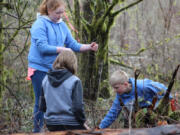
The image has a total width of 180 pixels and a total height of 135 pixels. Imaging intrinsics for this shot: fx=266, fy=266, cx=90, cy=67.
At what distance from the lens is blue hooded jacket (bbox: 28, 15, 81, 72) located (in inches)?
139

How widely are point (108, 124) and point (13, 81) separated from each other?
15.0 ft

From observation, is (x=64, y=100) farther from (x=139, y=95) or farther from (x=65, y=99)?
(x=139, y=95)

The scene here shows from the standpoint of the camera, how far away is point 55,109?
2965mm

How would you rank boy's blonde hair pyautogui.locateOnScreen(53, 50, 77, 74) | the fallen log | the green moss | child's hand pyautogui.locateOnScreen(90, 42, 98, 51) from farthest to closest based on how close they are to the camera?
child's hand pyautogui.locateOnScreen(90, 42, 98, 51) → boy's blonde hair pyautogui.locateOnScreen(53, 50, 77, 74) → the green moss → the fallen log

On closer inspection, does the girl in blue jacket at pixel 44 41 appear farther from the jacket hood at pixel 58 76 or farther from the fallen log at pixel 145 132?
the fallen log at pixel 145 132

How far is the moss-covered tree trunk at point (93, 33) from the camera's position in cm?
577

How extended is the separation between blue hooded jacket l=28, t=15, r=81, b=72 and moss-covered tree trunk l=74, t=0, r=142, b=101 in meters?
1.92

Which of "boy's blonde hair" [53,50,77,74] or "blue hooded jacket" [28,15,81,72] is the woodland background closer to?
"blue hooded jacket" [28,15,81,72]

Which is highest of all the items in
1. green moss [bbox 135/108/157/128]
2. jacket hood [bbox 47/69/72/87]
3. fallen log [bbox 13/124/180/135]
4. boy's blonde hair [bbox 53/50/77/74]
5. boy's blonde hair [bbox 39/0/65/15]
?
boy's blonde hair [bbox 39/0/65/15]

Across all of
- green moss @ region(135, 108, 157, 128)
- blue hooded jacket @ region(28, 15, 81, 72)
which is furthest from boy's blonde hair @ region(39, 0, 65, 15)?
green moss @ region(135, 108, 157, 128)

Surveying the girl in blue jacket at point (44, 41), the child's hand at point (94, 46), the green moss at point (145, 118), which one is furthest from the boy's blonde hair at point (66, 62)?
the green moss at point (145, 118)

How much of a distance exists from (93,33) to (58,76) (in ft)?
9.96

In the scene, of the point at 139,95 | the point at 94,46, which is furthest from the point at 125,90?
the point at 94,46

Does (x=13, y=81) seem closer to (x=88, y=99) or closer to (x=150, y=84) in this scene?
(x=88, y=99)
